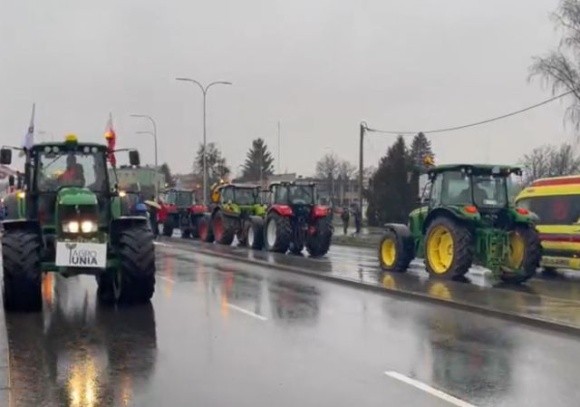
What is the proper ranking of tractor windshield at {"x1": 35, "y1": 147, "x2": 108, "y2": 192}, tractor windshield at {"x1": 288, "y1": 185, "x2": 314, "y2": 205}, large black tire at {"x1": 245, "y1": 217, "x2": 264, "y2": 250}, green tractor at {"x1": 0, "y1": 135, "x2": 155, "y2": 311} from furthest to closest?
1. large black tire at {"x1": 245, "y1": 217, "x2": 264, "y2": 250}
2. tractor windshield at {"x1": 288, "y1": 185, "x2": 314, "y2": 205}
3. tractor windshield at {"x1": 35, "y1": 147, "x2": 108, "y2": 192}
4. green tractor at {"x1": 0, "y1": 135, "x2": 155, "y2": 311}

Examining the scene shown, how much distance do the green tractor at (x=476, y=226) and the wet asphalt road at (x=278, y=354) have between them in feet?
9.72

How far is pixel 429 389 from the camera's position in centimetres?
787

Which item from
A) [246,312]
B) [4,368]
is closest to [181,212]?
[246,312]

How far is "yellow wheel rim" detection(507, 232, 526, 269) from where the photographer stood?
17.0 metres

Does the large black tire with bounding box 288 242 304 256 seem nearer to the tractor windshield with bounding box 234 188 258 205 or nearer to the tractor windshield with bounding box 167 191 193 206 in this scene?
the tractor windshield with bounding box 234 188 258 205

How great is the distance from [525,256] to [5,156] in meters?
10.3

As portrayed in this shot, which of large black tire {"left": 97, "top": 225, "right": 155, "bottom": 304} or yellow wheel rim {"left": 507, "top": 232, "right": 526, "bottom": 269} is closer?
large black tire {"left": 97, "top": 225, "right": 155, "bottom": 304}

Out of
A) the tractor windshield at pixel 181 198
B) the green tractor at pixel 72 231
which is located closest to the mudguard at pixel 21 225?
the green tractor at pixel 72 231

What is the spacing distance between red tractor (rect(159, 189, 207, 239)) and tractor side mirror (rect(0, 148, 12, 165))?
21125 millimetres

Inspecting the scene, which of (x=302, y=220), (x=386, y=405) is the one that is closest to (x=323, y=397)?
(x=386, y=405)

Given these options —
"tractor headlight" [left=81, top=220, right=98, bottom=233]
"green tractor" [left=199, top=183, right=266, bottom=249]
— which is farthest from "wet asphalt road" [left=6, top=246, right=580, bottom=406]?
"green tractor" [left=199, top=183, right=266, bottom=249]

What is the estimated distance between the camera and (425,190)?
1862 centimetres

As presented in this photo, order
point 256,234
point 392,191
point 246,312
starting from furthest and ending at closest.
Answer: point 392,191 → point 256,234 → point 246,312

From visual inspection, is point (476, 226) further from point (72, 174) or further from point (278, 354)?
point (278, 354)
